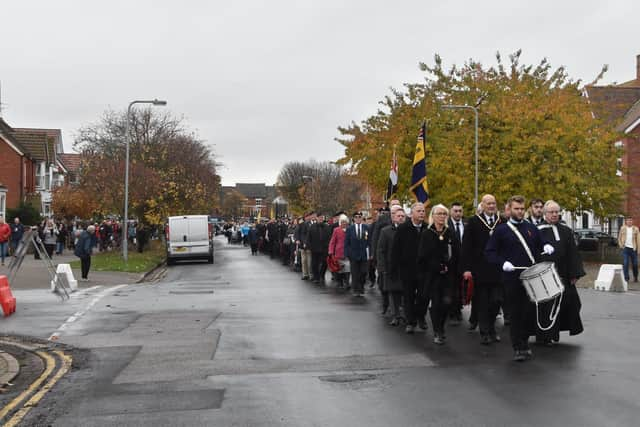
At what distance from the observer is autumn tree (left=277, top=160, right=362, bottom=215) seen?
9212 centimetres

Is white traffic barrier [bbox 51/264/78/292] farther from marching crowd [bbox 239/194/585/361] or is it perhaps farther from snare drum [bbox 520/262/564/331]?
snare drum [bbox 520/262/564/331]

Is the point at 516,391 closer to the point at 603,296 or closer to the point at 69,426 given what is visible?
the point at 69,426

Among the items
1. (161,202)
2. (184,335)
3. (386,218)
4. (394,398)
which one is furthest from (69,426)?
(161,202)

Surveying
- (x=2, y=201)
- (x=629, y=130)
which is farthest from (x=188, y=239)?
(x=629, y=130)

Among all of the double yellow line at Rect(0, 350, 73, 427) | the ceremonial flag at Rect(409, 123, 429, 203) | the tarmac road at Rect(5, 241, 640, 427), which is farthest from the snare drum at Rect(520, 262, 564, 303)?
Result: the ceremonial flag at Rect(409, 123, 429, 203)

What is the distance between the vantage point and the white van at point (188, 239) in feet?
111

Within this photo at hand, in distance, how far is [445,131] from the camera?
122ft

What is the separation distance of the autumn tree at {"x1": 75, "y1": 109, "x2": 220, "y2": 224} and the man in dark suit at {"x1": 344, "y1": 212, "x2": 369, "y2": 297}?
22.5 metres

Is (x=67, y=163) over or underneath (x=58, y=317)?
over

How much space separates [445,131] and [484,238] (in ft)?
89.2

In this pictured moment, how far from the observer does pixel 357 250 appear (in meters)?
17.1

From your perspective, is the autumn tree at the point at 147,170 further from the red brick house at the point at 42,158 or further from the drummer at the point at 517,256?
the drummer at the point at 517,256

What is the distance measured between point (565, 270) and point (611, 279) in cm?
948

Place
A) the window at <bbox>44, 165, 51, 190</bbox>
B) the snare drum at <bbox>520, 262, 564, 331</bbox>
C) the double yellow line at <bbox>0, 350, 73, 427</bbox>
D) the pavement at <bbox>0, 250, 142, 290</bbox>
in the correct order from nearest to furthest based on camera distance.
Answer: the double yellow line at <bbox>0, 350, 73, 427</bbox> < the snare drum at <bbox>520, 262, 564, 331</bbox> < the pavement at <bbox>0, 250, 142, 290</bbox> < the window at <bbox>44, 165, 51, 190</bbox>
